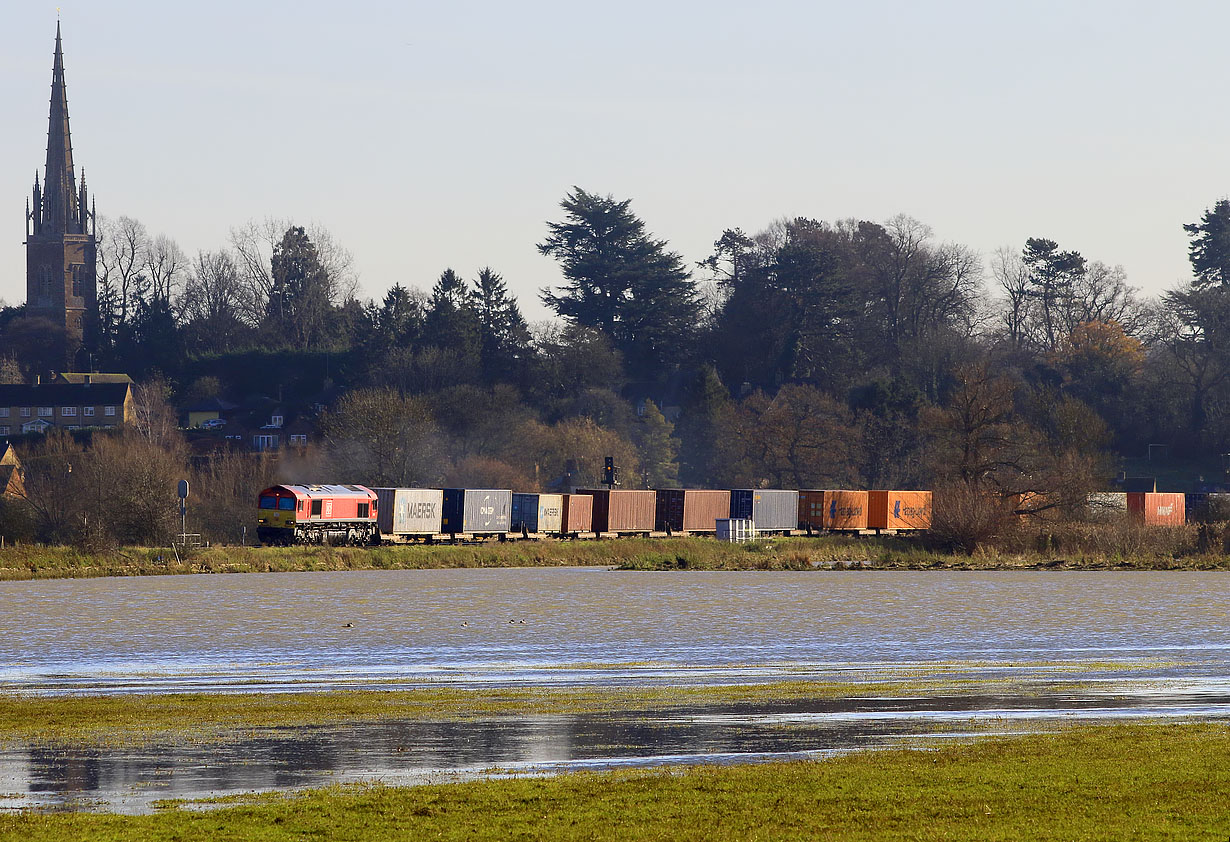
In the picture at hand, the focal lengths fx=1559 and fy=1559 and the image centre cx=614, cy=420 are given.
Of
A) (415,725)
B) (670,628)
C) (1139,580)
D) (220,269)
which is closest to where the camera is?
(415,725)

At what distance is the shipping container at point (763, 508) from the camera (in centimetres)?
9200

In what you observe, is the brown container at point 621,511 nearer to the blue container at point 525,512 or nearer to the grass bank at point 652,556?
the grass bank at point 652,556

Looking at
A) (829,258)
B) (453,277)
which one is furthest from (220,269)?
(829,258)

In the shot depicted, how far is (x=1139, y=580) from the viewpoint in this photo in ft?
208

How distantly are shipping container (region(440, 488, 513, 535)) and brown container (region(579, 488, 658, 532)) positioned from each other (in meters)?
5.35

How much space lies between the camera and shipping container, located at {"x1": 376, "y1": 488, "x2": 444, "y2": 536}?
82.7 m

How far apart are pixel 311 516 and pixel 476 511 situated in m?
10.8

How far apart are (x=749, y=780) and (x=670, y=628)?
24.9 m

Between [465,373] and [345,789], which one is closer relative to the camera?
[345,789]

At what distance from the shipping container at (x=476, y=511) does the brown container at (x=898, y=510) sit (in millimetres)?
23044

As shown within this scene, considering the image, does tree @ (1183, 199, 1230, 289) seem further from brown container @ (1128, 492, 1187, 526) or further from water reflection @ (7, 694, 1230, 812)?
water reflection @ (7, 694, 1230, 812)

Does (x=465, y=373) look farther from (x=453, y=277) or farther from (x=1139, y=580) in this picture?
(x=1139, y=580)

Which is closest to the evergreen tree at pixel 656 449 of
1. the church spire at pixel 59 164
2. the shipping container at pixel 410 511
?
the shipping container at pixel 410 511

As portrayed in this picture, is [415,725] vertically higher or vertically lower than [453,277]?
lower
